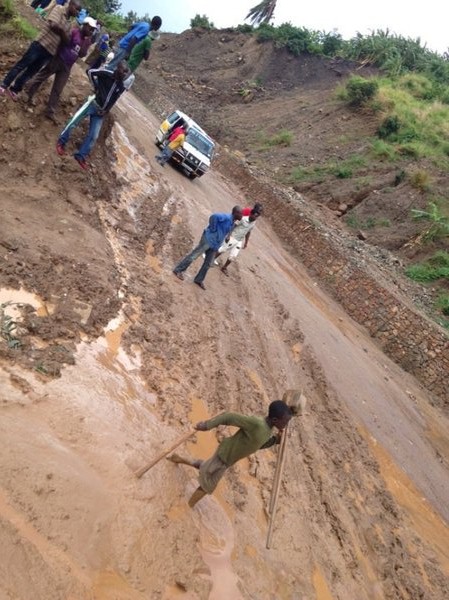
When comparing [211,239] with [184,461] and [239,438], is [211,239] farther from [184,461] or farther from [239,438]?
[239,438]

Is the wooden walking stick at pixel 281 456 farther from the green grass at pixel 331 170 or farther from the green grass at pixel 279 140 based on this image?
the green grass at pixel 279 140

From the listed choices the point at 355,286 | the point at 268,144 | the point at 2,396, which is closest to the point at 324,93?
the point at 268,144

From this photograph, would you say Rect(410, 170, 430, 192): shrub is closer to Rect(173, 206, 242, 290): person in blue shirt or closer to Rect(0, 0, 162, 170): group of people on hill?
Rect(173, 206, 242, 290): person in blue shirt

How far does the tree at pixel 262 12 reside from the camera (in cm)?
5056

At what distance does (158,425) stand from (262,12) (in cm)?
5348

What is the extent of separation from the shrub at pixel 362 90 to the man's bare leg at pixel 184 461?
2905 cm

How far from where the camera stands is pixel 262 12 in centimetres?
5075

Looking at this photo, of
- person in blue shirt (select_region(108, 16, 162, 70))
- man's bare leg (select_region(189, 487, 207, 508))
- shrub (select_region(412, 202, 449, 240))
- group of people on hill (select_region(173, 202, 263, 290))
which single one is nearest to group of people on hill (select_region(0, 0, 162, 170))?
person in blue shirt (select_region(108, 16, 162, 70))

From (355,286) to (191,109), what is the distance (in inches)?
968

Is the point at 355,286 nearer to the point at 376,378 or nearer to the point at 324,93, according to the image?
the point at 376,378

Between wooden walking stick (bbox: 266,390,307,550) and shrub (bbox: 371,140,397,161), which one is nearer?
wooden walking stick (bbox: 266,390,307,550)

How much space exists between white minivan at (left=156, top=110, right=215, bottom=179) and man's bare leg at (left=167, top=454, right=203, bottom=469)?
41.2ft

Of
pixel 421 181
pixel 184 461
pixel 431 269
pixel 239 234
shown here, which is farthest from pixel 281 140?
pixel 184 461

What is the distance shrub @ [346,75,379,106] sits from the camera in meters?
29.9
